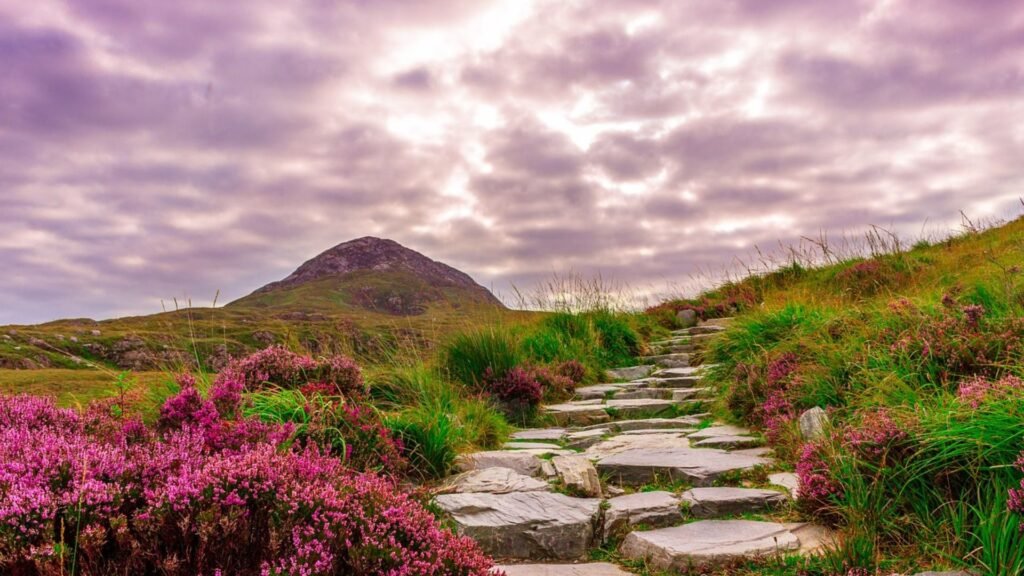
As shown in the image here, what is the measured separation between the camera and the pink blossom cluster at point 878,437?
384 cm

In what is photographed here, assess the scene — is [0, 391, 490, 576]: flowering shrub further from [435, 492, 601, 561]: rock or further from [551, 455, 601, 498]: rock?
[551, 455, 601, 498]: rock

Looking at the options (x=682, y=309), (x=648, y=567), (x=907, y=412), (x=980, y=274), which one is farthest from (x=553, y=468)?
(x=682, y=309)

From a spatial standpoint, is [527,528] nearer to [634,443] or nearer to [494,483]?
[494,483]

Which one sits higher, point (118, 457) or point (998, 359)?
point (118, 457)

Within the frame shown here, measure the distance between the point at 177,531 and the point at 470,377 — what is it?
6665 mm

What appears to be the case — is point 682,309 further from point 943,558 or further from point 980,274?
point 943,558

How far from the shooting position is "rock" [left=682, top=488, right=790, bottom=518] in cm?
448

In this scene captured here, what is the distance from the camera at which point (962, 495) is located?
3.39 meters

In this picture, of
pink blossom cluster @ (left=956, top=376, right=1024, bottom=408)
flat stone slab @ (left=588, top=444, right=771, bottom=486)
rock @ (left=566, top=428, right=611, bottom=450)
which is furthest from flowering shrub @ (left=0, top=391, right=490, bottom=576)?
rock @ (left=566, top=428, right=611, bottom=450)

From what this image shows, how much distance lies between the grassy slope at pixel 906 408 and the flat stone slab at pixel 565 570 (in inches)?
45.3

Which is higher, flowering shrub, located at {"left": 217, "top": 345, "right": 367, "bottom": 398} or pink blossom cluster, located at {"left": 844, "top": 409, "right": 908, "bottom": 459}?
flowering shrub, located at {"left": 217, "top": 345, "right": 367, "bottom": 398}

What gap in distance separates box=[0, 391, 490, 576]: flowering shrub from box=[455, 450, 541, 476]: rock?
2.94 metres

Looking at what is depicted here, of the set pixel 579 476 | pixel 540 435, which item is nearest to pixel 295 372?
pixel 540 435

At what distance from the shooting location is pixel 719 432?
676 cm
